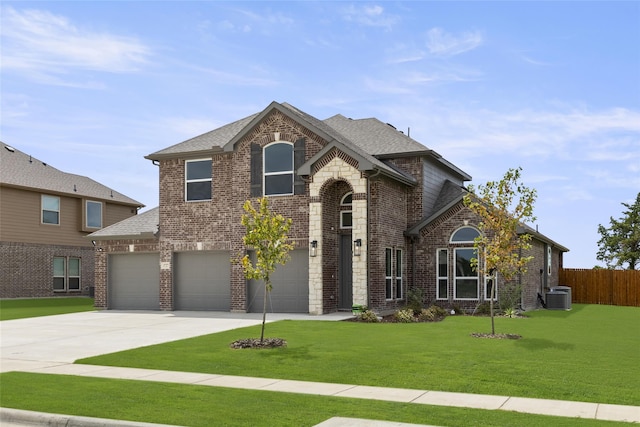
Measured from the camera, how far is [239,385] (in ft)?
36.5

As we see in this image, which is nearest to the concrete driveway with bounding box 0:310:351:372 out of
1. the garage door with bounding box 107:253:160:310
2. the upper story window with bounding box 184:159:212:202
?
the garage door with bounding box 107:253:160:310

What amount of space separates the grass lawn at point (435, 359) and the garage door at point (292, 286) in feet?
18.1

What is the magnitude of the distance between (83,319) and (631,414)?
19.5 metres

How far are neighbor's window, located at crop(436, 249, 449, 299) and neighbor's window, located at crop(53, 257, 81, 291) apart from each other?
81.6ft

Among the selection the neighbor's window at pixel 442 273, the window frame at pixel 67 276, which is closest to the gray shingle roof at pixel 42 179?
the window frame at pixel 67 276

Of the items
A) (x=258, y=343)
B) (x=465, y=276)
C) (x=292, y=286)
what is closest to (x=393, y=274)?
(x=465, y=276)

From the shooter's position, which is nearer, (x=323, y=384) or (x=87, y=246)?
(x=323, y=384)

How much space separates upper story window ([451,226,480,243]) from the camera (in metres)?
26.3

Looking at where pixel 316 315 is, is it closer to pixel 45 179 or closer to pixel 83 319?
pixel 83 319

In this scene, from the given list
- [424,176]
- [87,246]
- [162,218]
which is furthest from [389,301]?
[87,246]

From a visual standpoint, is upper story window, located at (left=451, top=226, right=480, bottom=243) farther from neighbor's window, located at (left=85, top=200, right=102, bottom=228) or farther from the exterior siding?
neighbor's window, located at (left=85, top=200, right=102, bottom=228)

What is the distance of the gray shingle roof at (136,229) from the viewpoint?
28.7 m

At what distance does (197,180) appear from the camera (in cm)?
2759

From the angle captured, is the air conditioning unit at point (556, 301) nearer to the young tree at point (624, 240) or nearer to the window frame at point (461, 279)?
the window frame at point (461, 279)
